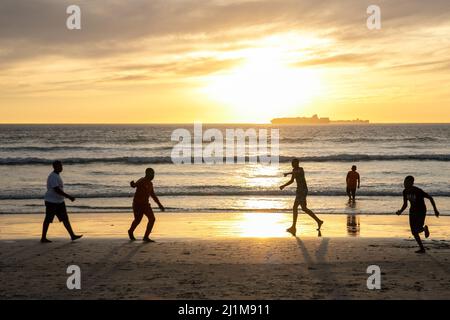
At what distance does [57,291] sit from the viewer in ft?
25.2

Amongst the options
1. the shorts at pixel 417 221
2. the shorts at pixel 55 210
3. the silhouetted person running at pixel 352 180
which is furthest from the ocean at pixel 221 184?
the shorts at pixel 417 221

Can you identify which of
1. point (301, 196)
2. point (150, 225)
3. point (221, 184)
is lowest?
point (221, 184)

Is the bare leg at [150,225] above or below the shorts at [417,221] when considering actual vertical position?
below

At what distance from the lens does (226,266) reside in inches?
372

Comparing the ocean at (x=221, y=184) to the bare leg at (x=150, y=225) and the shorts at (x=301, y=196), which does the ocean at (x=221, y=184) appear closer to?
the shorts at (x=301, y=196)

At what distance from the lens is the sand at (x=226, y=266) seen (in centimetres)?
763

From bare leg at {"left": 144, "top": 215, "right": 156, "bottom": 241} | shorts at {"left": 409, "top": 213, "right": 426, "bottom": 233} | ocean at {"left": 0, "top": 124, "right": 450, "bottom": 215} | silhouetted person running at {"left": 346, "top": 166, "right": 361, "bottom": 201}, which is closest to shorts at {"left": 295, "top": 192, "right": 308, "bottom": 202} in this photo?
shorts at {"left": 409, "top": 213, "right": 426, "bottom": 233}

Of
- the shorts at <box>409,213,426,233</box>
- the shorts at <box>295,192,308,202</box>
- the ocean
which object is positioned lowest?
the ocean

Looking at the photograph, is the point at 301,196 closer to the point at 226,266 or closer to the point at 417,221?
the point at 417,221

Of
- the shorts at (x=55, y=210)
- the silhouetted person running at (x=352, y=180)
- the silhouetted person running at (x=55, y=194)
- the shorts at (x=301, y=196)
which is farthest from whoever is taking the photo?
the silhouetted person running at (x=352, y=180)

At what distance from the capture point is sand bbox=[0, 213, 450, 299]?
763 cm

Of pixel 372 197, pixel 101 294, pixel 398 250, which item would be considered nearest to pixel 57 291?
pixel 101 294

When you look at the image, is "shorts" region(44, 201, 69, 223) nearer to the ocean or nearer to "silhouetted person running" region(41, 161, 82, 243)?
"silhouetted person running" region(41, 161, 82, 243)

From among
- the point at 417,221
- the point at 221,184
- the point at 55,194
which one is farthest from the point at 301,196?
the point at 221,184
